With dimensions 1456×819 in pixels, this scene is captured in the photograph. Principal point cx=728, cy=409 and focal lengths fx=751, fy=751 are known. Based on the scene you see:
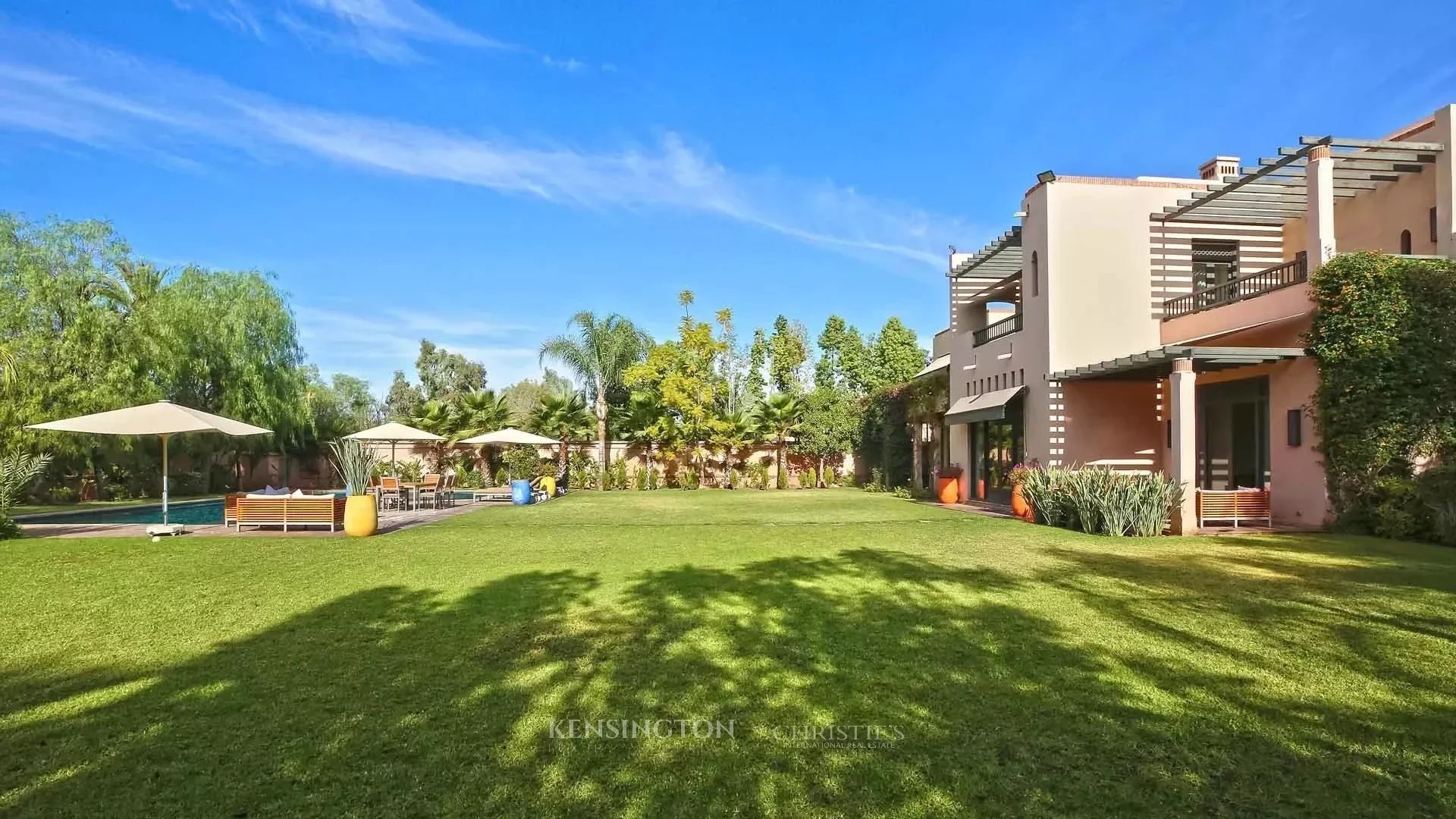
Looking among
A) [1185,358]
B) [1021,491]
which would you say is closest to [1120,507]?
[1185,358]

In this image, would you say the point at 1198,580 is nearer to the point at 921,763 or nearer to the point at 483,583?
the point at 921,763

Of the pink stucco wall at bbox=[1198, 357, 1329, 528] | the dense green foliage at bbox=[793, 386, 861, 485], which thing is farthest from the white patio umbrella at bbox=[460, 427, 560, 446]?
the pink stucco wall at bbox=[1198, 357, 1329, 528]

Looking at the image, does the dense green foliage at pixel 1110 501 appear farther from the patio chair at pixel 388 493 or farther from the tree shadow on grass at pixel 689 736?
the patio chair at pixel 388 493

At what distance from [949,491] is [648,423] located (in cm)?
1319

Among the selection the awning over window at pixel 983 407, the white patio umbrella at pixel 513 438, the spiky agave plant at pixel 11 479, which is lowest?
the spiky agave plant at pixel 11 479

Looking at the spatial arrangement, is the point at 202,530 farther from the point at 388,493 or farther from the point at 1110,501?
the point at 1110,501

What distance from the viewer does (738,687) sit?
466 cm

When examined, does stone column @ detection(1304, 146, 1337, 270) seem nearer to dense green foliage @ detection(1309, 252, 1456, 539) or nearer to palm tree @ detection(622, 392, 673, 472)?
dense green foliage @ detection(1309, 252, 1456, 539)

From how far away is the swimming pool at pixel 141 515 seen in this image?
16656 millimetres

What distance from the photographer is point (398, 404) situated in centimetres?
5619

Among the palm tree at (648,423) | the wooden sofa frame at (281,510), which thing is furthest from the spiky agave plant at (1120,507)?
the palm tree at (648,423)

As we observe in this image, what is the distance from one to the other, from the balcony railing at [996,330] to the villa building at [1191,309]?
0.20 ft

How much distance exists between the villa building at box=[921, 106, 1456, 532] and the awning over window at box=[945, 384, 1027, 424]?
0.07m

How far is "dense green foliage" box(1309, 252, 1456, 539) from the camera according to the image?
11484 millimetres
